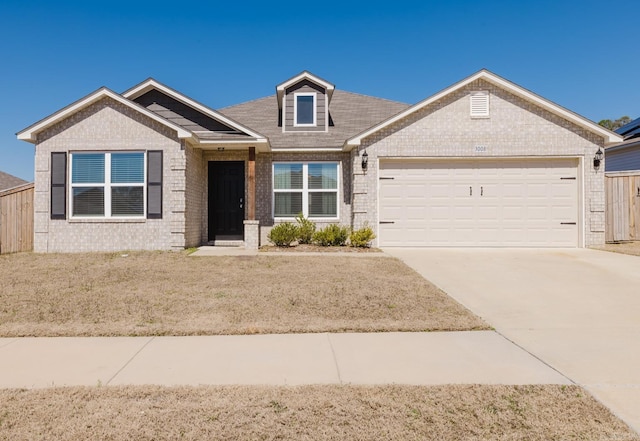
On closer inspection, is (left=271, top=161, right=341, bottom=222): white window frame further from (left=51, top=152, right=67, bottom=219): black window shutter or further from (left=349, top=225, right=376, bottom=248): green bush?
(left=51, top=152, right=67, bottom=219): black window shutter

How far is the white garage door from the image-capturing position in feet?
39.6

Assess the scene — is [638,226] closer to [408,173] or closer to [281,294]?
[408,173]

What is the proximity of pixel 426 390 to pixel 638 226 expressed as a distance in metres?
14.2

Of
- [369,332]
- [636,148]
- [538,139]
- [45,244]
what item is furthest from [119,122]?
[636,148]

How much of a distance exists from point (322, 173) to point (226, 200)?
3.36 meters

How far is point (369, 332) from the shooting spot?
4.41 metres

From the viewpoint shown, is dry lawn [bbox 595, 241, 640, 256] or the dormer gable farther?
the dormer gable

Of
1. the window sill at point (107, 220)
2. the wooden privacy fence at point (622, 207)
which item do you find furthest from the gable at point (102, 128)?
the wooden privacy fence at point (622, 207)

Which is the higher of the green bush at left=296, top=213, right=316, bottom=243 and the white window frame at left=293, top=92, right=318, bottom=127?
the white window frame at left=293, top=92, right=318, bottom=127

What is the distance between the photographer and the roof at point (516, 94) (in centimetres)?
1170

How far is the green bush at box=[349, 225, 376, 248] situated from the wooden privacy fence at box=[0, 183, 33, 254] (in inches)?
373

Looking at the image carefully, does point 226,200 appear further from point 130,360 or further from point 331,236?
point 130,360

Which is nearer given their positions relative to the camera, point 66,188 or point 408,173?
point 66,188

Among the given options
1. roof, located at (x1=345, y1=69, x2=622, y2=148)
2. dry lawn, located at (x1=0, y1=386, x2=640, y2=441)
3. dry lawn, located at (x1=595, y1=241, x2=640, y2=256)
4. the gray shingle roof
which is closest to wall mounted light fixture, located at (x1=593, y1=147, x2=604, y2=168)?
roof, located at (x1=345, y1=69, x2=622, y2=148)
